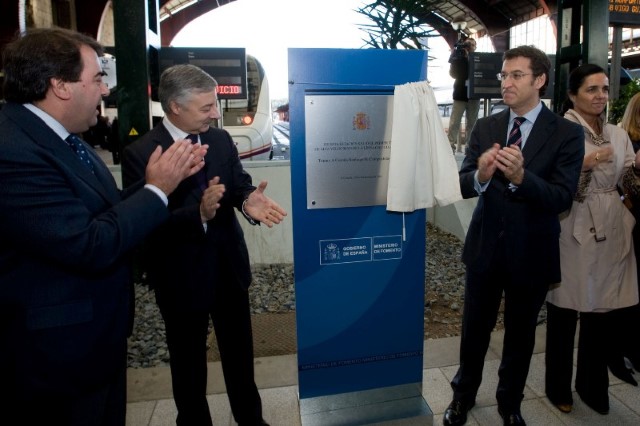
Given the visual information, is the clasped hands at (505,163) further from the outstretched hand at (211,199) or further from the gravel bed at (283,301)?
the gravel bed at (283,301)

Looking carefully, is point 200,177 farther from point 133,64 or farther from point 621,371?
point 621,371

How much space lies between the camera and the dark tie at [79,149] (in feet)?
4.72

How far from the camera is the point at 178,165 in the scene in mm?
1480

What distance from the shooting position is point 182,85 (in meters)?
1.89

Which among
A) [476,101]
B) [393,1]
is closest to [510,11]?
[476,101]

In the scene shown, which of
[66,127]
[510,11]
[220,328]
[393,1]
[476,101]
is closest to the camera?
[66,127]

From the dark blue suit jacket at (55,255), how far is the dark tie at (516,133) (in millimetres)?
1641

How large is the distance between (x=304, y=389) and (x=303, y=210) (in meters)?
0.93

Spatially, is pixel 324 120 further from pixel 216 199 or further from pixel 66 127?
pixel 66 127

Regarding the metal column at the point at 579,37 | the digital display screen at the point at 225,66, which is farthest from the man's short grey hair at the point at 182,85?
the metal column at the point at 579,37

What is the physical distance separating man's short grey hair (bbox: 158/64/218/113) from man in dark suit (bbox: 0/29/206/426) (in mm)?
444

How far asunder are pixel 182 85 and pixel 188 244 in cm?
66

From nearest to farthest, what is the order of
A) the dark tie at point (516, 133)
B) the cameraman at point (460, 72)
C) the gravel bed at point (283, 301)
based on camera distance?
the dark tie at point (516, 133) < the gravel bed at point (283, 301) < the cameraman at point (460, 72)

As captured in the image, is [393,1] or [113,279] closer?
[113,279]
